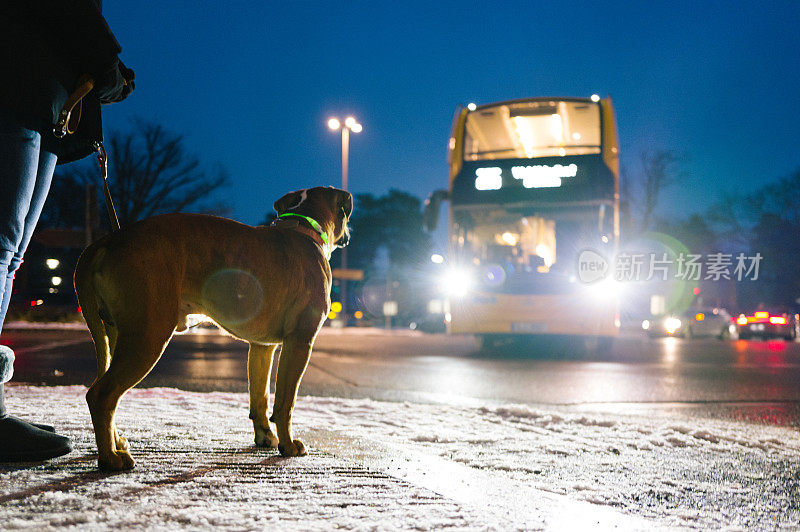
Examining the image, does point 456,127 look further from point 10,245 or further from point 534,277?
point 10,245

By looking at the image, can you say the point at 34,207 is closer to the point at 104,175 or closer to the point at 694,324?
the point at 104,175

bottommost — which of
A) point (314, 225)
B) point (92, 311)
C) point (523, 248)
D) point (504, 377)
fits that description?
point (504, 377)

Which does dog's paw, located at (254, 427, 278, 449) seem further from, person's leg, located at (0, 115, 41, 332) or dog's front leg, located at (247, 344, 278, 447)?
person's leg, located at (0, 115, 41, 332)

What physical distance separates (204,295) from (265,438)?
33.5 inches

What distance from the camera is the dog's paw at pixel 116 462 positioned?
7.96 feet

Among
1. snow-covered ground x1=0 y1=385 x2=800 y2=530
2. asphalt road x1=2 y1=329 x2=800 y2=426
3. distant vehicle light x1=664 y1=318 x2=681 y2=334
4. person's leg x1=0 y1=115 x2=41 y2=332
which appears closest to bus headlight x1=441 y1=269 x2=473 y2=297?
asphalt road x1=2 y1=329 x2=800 y2=426

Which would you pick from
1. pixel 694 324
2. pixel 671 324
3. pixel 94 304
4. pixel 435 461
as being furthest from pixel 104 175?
pixel 694 324

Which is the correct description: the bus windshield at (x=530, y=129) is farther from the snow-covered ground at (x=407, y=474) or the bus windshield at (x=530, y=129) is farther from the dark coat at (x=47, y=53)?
the dark coat at (x=47, y=53)

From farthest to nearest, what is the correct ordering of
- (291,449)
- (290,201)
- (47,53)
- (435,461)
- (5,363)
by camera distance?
(290,201) → (435,461) → (291,449) → (5,363) → (47,53)

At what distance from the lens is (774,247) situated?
169 ft

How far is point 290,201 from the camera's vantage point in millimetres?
3512

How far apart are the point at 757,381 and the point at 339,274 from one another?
1005 inches

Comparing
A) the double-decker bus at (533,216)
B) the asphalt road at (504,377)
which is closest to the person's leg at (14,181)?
the asphalt road at (504,377)

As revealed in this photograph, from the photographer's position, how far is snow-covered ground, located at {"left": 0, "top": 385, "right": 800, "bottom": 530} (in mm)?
2012
